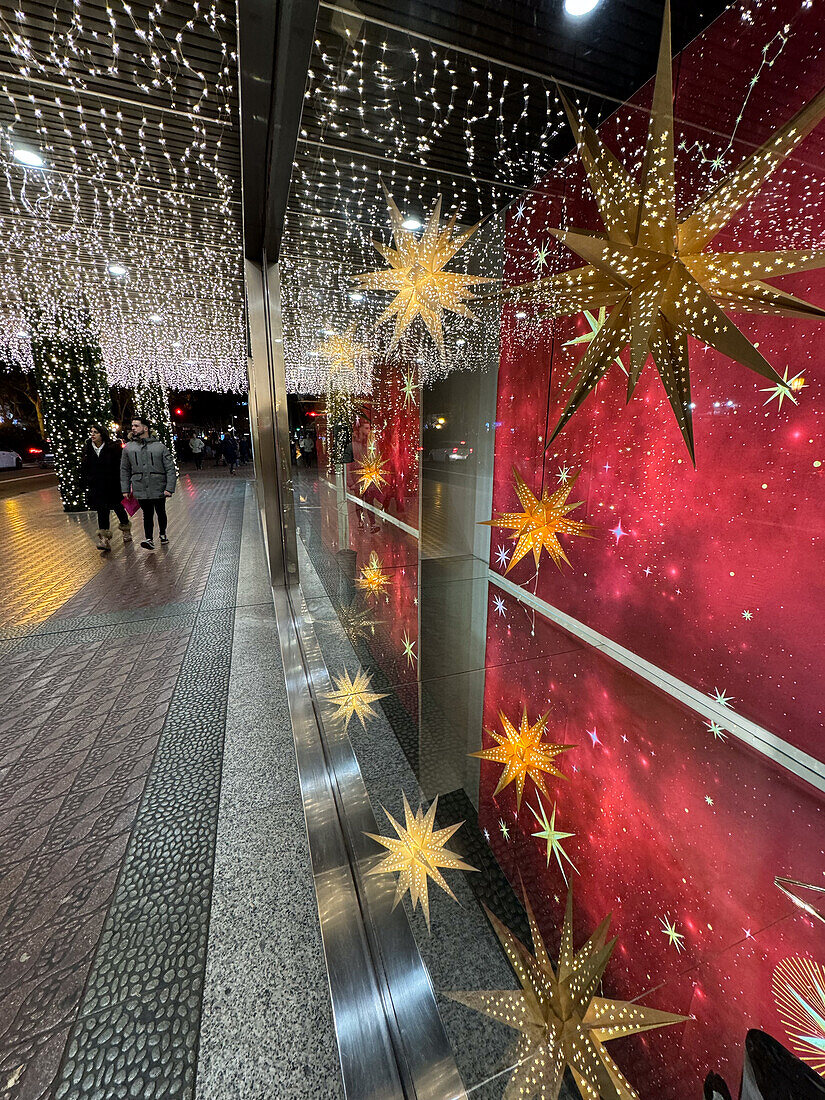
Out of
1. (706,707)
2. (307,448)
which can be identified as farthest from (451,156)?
(706,707)

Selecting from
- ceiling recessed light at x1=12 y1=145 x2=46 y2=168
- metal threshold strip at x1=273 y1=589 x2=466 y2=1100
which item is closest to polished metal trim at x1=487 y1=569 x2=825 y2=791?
metal threshold strip at x1=273 y1=589 x2=466 y2=1100

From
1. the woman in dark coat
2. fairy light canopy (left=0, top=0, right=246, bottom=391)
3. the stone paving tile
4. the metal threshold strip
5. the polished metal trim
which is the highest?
fairy light canopy (left=0, top=0, right=246, bottom=391)

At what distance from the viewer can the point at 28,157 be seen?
2.93m

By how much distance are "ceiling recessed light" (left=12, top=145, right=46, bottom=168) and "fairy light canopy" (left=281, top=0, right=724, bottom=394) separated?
1.74 m

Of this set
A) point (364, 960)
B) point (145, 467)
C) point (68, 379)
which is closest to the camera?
point (364, 960)

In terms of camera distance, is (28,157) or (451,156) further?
(28,157)

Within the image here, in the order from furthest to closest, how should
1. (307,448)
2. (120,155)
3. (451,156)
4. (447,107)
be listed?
(307,448) → (120,155) → (451,156) → (447,107)

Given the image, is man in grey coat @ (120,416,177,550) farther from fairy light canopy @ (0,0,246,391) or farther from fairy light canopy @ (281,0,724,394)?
fairy light canopy @ (281,0,724,394)

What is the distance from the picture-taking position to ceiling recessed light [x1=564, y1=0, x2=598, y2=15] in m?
1.40

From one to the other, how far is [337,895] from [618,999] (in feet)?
2.30

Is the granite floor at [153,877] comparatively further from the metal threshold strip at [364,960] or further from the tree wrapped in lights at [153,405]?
the tree wrapped in lights at [153,405]

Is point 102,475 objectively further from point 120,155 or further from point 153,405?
point 153,405

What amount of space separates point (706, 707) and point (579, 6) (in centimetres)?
265

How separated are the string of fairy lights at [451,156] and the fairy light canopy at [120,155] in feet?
1.85
